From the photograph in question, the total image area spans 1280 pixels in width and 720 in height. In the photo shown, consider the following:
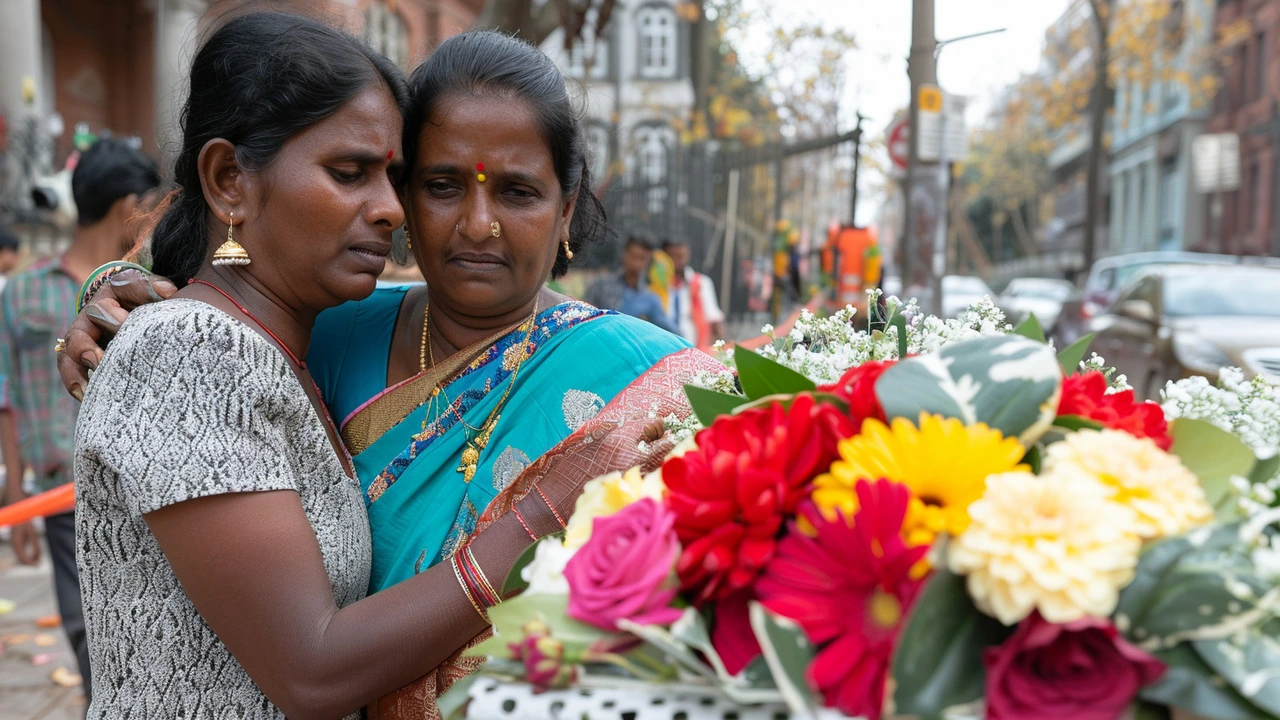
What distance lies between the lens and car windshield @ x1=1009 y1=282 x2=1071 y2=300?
23.2 meters

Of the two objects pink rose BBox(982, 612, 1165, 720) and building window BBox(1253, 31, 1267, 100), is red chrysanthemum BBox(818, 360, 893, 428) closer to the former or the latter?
pink rose BBox(982, 612, 1165, 720)

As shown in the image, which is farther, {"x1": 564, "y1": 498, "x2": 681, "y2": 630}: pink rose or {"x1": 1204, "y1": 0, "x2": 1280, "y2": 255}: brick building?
{"x1": 1204, "y1": 0, "x2": 1280, "y2": 255}: brick building

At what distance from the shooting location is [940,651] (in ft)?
2.68

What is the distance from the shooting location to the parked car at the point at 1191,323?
724 cm

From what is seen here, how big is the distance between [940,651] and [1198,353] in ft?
24.8

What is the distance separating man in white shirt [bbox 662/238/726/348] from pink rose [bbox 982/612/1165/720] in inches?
328

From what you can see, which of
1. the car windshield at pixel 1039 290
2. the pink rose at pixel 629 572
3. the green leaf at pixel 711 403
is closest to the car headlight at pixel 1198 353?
the green leaf at pixel 711 403

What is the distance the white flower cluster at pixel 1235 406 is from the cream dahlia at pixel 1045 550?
1.30 feet

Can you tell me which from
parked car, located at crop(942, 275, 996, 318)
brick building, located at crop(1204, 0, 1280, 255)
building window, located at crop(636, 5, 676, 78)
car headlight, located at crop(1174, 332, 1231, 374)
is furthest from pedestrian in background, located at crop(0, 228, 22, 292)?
building window, located at crop(636, 5, 676, 78)

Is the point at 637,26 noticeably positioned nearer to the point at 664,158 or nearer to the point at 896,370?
the point at 664,158

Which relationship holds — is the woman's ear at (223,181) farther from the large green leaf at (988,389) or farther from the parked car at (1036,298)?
the parked car at (1036,298)

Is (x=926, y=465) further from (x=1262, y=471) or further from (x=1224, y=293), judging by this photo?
(x=1224, y=293)

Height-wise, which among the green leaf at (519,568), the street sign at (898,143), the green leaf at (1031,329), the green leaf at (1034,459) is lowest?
the green leaf at (519,568)

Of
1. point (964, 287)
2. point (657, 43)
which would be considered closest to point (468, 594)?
point (964, 287)
